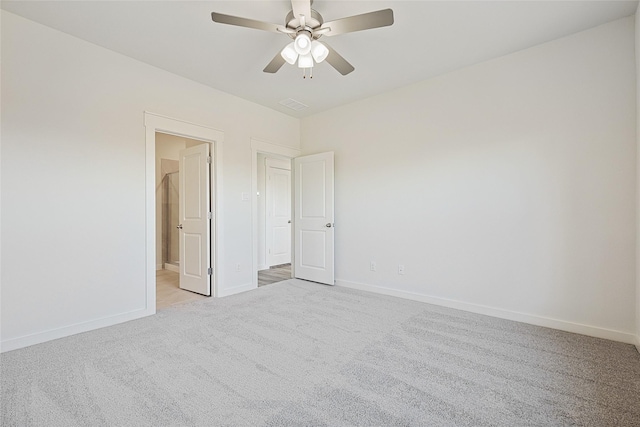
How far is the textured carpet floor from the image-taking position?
1568 millimetres

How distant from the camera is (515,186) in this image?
2926 mm

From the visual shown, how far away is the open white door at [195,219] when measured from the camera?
3809 millimetres

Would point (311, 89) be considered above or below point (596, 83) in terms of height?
above

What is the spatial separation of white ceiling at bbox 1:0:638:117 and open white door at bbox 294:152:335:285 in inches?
54.3

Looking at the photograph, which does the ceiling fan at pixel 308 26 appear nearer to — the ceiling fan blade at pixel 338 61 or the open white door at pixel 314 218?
the ceiling fan blade at pixel 338 61

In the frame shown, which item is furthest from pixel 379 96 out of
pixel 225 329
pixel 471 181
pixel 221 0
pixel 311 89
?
pixel 225 329

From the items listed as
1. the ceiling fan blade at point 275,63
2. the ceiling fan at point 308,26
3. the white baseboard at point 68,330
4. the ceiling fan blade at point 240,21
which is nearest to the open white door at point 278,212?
the white baseboard at point 68,330

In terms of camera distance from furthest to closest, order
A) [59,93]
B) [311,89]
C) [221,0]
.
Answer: [311,89], [59,93], [221,0]

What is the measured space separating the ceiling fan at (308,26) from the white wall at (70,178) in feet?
5.39

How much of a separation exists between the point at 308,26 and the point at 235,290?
3203 millimetres

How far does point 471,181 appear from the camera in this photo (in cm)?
321

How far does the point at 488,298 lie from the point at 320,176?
271 cm

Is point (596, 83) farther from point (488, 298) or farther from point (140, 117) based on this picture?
point (140, 117)

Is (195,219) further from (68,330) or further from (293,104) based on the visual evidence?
(293,104)
